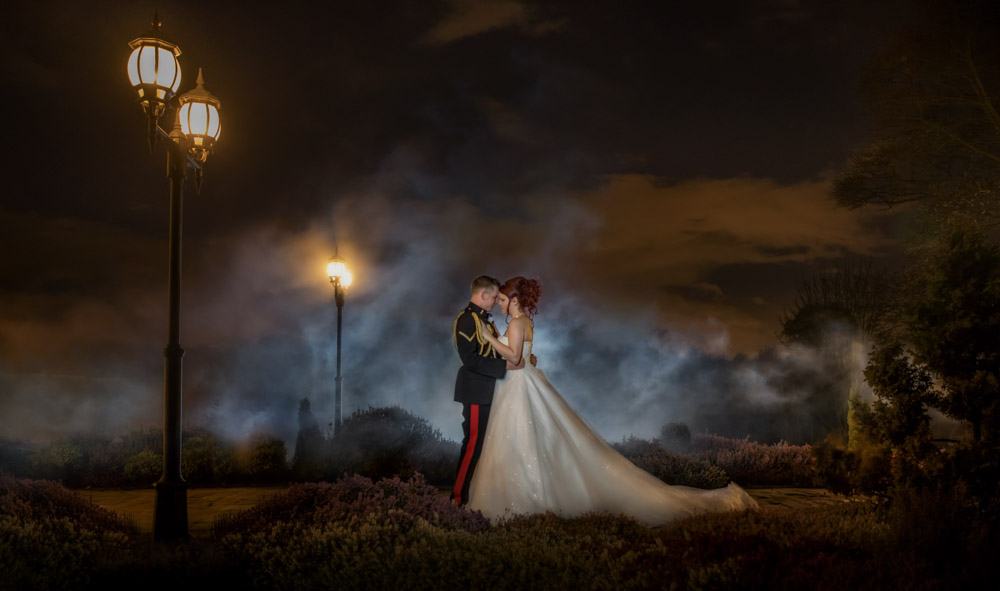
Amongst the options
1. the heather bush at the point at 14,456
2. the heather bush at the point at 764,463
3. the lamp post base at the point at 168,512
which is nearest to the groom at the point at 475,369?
the lamp post base at the point at 168,512

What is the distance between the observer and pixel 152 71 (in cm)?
788

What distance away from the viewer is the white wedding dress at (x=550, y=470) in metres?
8.09

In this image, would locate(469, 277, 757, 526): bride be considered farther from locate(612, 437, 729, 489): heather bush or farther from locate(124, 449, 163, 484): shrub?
locate(124, 449, 163, 484): shrub

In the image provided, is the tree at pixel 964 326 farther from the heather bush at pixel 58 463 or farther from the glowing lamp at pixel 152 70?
the heather bush at pixel 58 463

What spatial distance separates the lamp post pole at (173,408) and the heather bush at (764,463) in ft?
27.5

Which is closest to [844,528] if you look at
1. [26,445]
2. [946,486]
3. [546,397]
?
[946,486]

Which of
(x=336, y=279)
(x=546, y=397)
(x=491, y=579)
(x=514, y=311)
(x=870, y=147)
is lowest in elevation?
(x=491, y=579)

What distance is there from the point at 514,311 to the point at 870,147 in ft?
34.8

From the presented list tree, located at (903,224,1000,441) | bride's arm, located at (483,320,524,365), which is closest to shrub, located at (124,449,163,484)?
bride's arm, located at (483,320,524,365)

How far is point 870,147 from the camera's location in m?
15.3

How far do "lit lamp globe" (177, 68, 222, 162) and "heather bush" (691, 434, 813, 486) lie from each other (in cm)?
904

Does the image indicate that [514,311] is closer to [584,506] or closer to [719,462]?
[584,506]

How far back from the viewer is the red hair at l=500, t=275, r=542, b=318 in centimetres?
829

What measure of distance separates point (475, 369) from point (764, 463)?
7.42 metres
